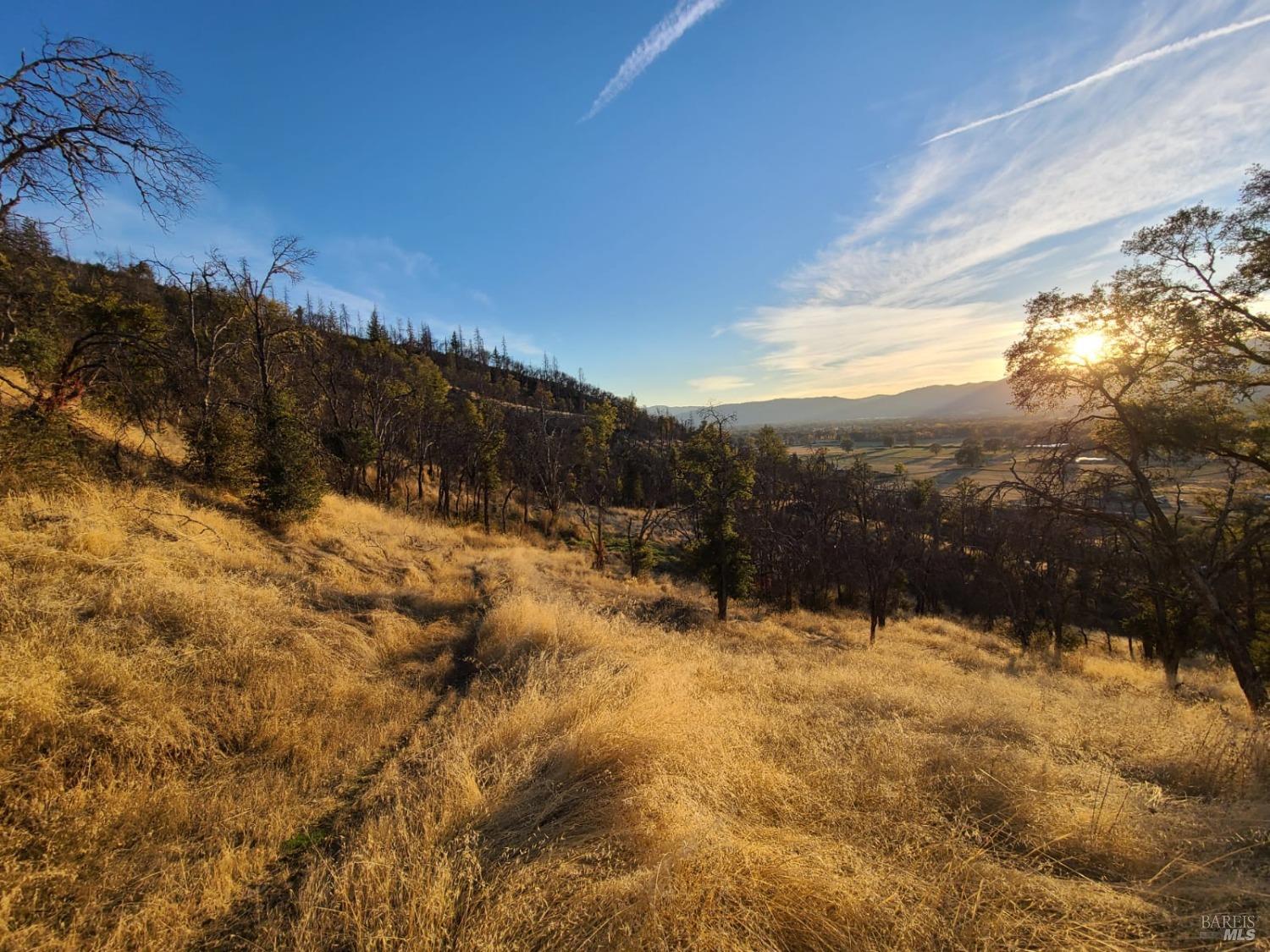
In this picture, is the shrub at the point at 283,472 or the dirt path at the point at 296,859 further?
the shrub at the point at 283,472

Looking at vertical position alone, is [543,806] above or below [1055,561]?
above

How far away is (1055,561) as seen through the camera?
84.8 feet

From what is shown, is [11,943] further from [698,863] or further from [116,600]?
[116,600]

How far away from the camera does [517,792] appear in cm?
393

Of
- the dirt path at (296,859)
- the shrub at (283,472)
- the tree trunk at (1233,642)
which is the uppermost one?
the shrub at (283,472)

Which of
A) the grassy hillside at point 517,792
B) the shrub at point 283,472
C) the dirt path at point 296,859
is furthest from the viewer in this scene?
the shrub at point 283,472

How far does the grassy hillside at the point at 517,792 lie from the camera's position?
2.62 m

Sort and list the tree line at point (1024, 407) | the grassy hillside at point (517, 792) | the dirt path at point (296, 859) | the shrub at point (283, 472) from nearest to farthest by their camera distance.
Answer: the grassy hillside at point (517, 792), the dirt path at point (296, 859), the tree line at point (1024, 407), the shrub at point (283, 472)

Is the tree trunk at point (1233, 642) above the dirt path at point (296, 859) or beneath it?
beneath

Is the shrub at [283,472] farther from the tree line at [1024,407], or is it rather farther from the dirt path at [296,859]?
the dirt path at [296,859]

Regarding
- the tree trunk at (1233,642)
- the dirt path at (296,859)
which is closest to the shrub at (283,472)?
the dirt path at (296,859)

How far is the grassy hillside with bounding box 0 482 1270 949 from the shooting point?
262cm

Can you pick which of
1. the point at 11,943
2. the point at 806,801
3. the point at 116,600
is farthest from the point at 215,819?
the point at 806,801

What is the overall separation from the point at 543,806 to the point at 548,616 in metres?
5.35
